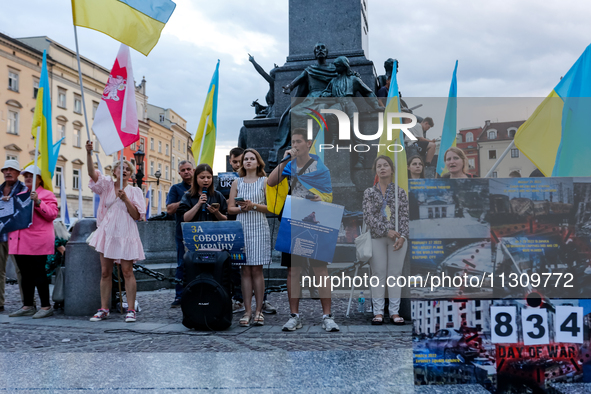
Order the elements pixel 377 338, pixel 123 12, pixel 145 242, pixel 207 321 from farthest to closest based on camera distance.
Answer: pixel 145 242 < pixel 123 12 < pixel 207 321 < pixel 377 338

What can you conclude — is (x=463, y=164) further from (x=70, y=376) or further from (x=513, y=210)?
(x=70, y=376)

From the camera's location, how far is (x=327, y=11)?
41.8 ft

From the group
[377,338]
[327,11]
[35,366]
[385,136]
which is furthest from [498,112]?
[327,11]

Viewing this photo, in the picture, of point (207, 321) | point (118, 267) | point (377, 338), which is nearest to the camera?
point (377, 338)

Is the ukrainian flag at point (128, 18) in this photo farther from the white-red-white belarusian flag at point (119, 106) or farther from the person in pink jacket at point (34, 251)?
the person in pink jacket at point (34, 251)

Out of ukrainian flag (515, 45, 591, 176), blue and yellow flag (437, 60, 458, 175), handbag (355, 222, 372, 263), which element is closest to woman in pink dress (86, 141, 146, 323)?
handbag (355, 222, 372, 263)

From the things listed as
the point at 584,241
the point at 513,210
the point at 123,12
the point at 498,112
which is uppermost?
the point at 123,12

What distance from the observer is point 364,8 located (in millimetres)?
13516

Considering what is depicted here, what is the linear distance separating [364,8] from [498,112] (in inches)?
416

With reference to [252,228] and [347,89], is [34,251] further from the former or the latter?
[347,89]

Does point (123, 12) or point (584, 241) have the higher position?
point (123, 12)

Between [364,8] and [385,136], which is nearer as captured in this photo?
[385,136]

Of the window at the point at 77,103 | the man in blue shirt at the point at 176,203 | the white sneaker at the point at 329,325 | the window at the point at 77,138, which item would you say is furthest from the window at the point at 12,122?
the white sneaker at the point at 329,325

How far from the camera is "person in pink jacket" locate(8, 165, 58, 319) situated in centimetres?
632
